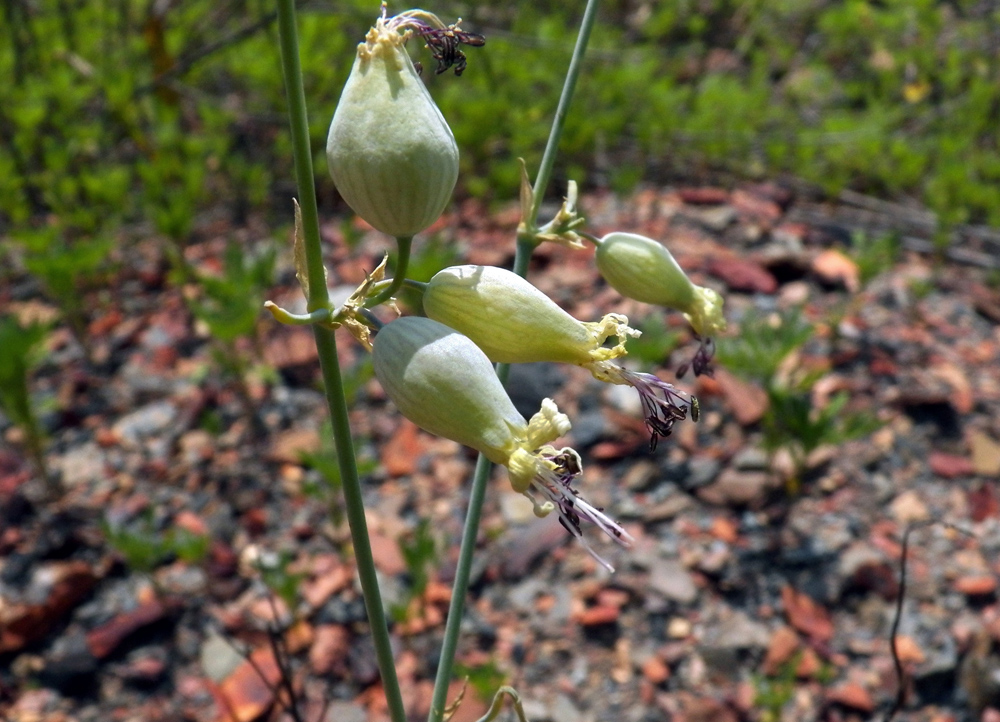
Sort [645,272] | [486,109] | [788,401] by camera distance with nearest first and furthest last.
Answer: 1. [645,272]
2. [788,401]
3. [486,109]

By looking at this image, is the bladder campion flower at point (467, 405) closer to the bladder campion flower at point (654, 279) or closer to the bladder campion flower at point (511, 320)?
the bladder campion flower at point (511, 320)

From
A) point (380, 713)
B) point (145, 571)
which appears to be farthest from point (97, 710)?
point (380, 713)

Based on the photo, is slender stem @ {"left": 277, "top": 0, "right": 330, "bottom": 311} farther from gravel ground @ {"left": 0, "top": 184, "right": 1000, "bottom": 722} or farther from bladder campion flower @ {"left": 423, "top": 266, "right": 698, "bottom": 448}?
gravel ground @ {"left": 0, "top": 184, "right": 1000, "bottom": 722}

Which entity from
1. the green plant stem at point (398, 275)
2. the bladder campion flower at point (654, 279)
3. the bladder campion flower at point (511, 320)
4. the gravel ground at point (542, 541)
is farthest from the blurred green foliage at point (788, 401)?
the green plant stem at point (398, 275)

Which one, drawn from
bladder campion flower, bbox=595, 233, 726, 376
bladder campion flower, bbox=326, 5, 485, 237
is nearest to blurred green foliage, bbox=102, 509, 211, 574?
bladder campion flower, bbox=595, 233, 726, 376

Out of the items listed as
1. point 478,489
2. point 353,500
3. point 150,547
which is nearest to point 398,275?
point 353,500

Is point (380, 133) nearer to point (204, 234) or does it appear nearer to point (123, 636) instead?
point (123, 636)

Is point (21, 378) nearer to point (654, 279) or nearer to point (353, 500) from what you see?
point (353, 500)
